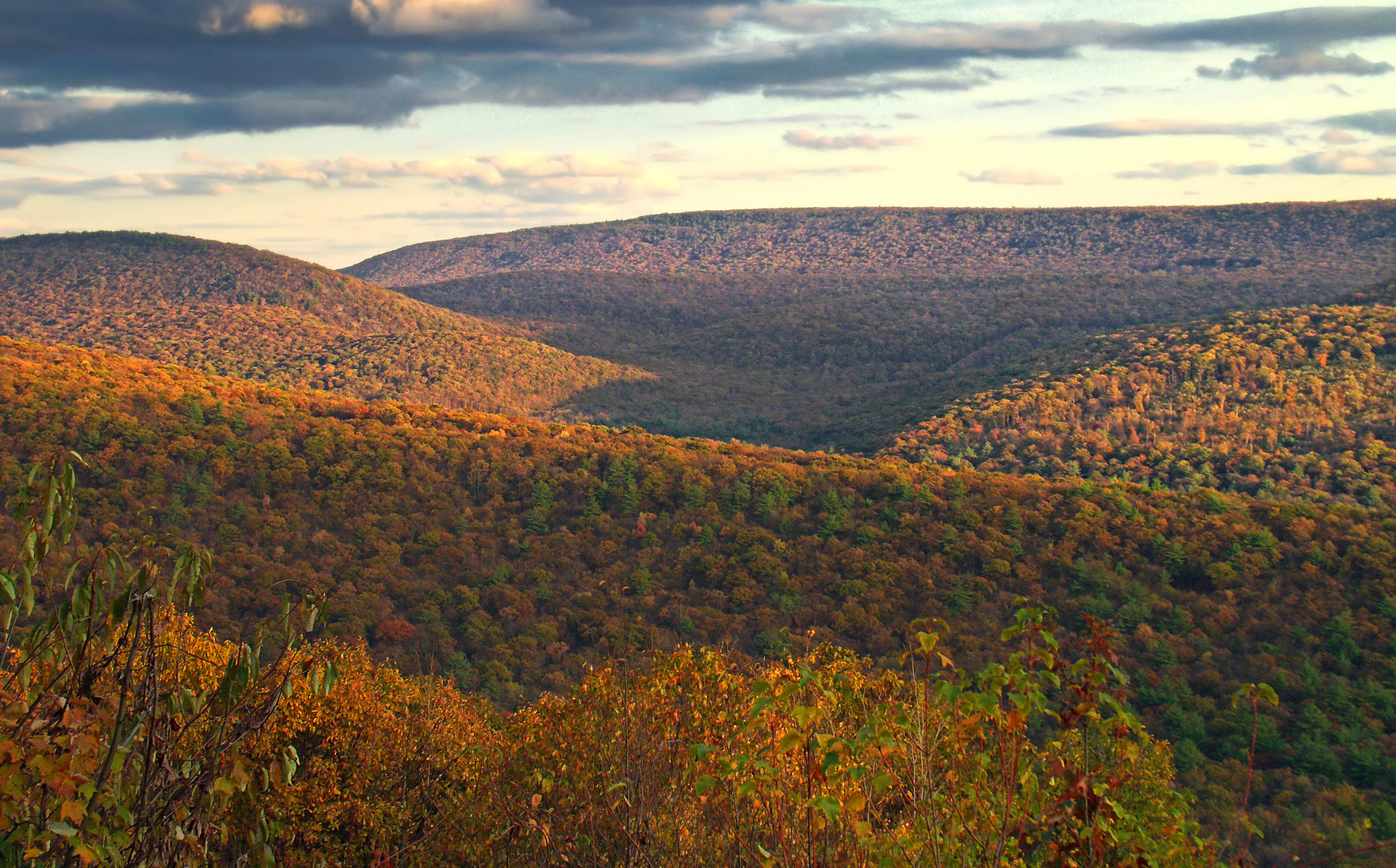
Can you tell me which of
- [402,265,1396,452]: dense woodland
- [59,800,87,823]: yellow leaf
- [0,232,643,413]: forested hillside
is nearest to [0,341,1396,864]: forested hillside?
[59,800,87,823]: yellow leaf

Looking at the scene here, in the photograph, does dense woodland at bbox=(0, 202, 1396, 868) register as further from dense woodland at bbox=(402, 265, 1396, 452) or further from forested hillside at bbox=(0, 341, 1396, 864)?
dense woodland at bbox=(402, 265, 1396, 452)

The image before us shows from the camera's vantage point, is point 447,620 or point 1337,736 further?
point 447,620

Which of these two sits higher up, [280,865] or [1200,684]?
[280,865]

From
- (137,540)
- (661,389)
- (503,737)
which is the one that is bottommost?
(661,389)

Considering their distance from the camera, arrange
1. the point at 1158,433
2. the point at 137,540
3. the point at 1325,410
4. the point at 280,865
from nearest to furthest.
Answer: the point at 137,540 < the point at 280,865 < the point at 1325,410 < the point at 1158,433

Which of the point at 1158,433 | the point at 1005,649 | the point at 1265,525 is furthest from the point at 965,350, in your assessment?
the point at 1005,649

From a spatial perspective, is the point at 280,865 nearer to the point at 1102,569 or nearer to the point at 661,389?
the point at 1102,569
